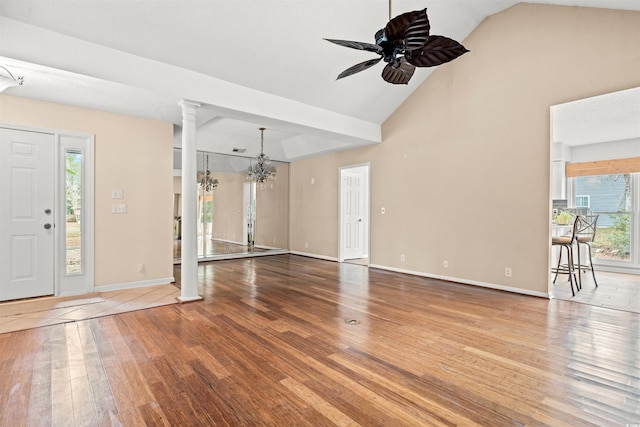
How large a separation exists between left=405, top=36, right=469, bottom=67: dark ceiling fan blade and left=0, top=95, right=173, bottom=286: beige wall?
419 cm

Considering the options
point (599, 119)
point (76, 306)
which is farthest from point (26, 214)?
point (599, 119)

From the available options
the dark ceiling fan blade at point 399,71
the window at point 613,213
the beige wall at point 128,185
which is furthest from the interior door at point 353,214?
the window at point 613,213

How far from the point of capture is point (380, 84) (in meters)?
5.36

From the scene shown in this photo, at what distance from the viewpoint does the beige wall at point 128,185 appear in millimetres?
4404

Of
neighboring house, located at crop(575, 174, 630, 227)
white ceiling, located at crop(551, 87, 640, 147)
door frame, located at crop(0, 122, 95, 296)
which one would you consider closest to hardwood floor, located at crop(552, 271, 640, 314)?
neighboring house, located at crop(575, 174, 630, 227)

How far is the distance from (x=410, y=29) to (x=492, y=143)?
325 centimetres

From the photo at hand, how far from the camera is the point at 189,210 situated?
4.07m

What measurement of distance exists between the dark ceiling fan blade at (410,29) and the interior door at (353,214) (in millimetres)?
5042

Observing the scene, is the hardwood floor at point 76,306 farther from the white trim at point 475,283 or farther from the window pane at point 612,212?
the window pane at point 612,212

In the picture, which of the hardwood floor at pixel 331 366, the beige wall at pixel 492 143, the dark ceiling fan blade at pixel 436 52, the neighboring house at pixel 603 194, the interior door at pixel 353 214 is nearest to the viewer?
the hardwood floor at pixel 331 366

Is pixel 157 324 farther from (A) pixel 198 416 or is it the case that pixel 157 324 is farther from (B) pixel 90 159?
(B) pixel 90 159

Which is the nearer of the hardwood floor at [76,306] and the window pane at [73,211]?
the hardwood floor at [76,306]

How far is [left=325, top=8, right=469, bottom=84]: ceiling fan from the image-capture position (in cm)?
219

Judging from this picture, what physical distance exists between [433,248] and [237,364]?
164 inches
